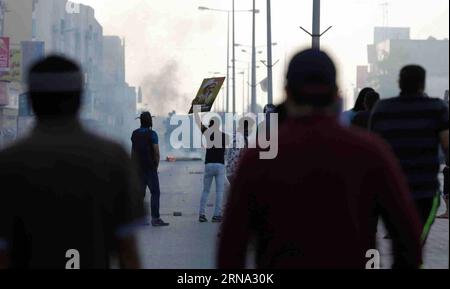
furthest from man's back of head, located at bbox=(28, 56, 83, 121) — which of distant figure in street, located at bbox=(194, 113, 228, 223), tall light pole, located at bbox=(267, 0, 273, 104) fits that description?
tall light pole, located at bbox=(267, 0, 273, 104)

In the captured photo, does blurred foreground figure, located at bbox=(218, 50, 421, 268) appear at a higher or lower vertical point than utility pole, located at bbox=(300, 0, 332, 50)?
lower

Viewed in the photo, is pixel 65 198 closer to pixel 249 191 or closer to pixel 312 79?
pixel 249 191

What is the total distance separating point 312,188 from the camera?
10.8ft

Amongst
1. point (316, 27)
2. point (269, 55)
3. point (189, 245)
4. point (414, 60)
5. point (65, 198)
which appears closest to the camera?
point (65, 198)

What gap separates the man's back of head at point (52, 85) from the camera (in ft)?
11.7

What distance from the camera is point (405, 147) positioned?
5855 mm

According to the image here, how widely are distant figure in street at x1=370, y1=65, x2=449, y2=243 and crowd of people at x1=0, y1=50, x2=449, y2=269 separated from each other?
2237 mm

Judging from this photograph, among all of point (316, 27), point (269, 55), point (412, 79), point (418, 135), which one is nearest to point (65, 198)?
point (418, 135)

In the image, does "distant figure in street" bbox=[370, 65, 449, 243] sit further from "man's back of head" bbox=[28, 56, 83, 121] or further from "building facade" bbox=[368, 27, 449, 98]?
"building facade" bbox=[368, 27, 449, 98]

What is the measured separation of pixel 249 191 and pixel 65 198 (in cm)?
62

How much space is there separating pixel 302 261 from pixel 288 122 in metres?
0.45

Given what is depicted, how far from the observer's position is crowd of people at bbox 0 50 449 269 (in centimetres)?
332
